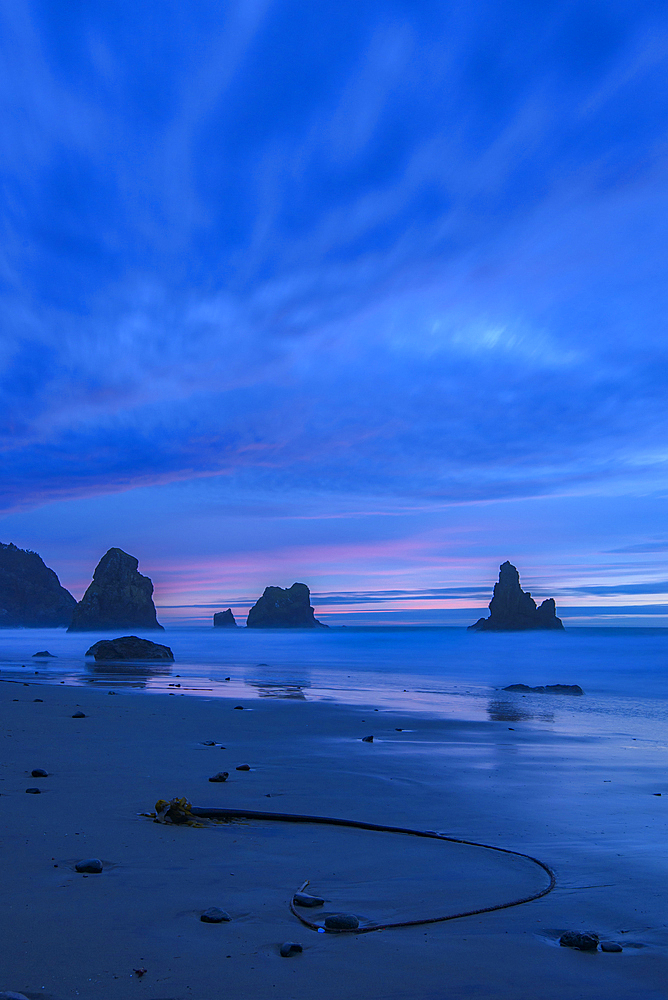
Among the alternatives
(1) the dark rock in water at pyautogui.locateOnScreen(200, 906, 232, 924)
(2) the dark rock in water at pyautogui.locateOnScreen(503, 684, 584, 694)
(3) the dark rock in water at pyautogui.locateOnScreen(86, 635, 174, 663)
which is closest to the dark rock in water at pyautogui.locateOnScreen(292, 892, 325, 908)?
(1) the dark rock in water at pyautogui.locateOnScreen(200, 906, 232, 924)

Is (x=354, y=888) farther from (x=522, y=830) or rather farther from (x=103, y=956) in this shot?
(x=522, y=830)

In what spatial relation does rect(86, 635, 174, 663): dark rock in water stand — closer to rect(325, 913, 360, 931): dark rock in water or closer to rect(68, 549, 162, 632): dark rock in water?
rect(325, 913, 360, 931): dark rock in water

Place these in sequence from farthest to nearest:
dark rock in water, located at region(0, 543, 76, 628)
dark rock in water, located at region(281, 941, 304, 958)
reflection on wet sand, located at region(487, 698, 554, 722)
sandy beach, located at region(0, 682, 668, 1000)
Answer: dark rock in water, located at region(0, 543, 76, 628)
reflection on wet sand, located at region(487, 698, 554, 722)
dark rock in water, located at region(281, 941, 304, 958)
sandy beach, located at region(0, 682, 668, 1000)

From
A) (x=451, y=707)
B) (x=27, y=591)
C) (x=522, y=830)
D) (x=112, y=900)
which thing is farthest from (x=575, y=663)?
(x=27, y=591)

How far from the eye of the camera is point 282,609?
538ft

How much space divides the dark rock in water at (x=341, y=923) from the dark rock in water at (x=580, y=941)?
98 centimetres

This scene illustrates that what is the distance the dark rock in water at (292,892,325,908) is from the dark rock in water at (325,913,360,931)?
0.26 metres

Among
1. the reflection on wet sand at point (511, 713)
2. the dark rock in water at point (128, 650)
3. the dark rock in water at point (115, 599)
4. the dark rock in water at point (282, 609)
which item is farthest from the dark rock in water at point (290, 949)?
the dark rock in water at point (282, 609)

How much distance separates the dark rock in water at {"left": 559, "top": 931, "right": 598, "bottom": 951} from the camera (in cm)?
303

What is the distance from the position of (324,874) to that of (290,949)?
1.16 m

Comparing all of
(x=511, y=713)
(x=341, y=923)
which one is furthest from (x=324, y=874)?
(x=511, y=713)

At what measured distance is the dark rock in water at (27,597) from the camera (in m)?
161

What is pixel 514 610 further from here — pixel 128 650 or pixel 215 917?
pixel 215 917

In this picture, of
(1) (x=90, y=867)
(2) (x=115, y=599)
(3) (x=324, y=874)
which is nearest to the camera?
(1) (x=90, y=867)
